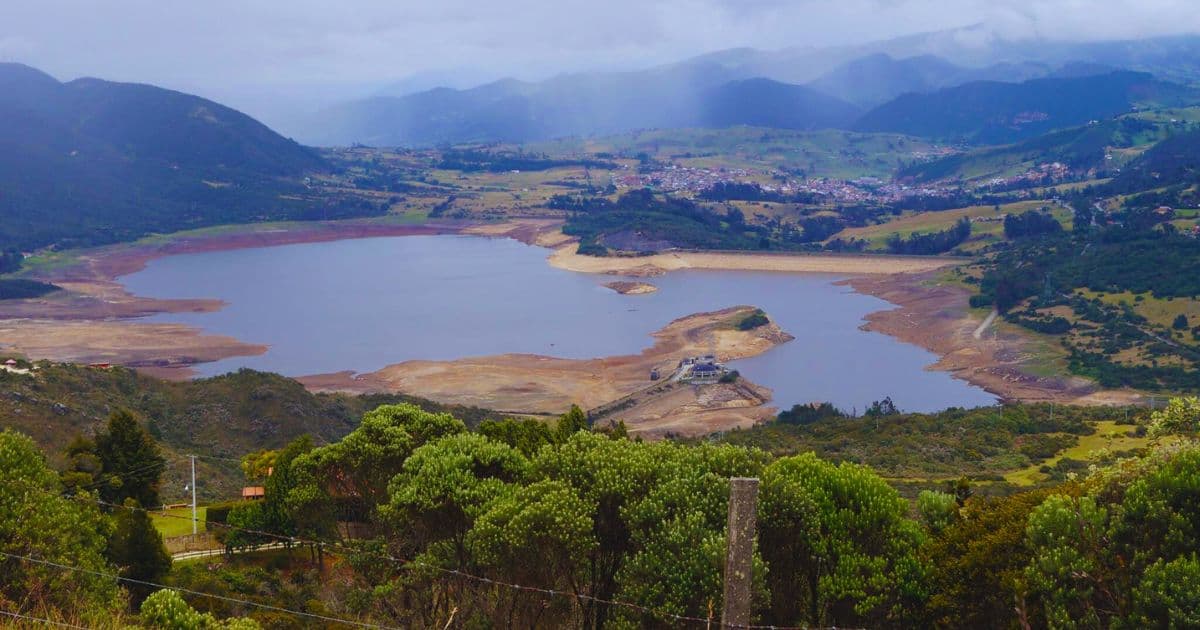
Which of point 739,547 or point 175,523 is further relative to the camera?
point 175,523

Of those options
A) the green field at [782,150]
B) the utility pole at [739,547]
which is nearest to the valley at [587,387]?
the utility pole at [739,547]

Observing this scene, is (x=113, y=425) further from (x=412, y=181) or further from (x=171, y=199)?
(x=412, y=181)

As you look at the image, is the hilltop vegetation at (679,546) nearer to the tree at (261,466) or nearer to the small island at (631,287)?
the tree at (261,466)

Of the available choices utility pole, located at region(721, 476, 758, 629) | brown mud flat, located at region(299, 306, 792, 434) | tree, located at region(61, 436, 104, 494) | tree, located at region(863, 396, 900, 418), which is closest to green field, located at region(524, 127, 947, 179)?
brown mud flat, located at region(299, 306, 792, 434)

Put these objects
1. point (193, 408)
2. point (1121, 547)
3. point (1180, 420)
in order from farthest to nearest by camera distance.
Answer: point (193, 408) → point (1180, 420) → point (1121, 547)

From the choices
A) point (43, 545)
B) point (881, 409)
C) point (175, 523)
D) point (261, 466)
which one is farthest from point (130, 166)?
point (43, 545)

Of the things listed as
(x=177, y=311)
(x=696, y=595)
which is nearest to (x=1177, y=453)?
(x=696, y=595)

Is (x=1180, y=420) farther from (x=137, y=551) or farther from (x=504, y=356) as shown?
(x=504, y=356)
